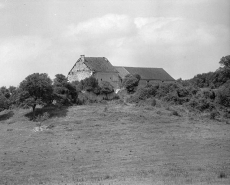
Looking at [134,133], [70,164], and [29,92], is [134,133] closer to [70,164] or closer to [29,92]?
[70,164]

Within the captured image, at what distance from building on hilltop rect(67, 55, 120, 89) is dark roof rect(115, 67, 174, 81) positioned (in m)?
4.41

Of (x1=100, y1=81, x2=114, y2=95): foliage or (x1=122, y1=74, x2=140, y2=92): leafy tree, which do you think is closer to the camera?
(x1=100, y1=81, x2=114, y2=95): foliage

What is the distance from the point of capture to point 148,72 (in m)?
81.9

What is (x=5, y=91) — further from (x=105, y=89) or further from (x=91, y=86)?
(x=105, y=89)

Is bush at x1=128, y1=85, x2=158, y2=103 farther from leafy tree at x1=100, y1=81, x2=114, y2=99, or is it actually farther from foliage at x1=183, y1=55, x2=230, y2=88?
foliage at x1=183, y1=55, x2=230, y2=88

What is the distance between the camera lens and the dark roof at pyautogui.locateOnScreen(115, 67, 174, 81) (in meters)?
77.4

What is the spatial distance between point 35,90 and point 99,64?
25492 mm

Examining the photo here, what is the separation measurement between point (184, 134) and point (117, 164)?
1194 cm

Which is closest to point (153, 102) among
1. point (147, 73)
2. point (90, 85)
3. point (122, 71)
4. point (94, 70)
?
point (90, 85)

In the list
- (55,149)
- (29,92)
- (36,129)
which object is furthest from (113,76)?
(55,149)

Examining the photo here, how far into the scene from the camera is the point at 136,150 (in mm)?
35031

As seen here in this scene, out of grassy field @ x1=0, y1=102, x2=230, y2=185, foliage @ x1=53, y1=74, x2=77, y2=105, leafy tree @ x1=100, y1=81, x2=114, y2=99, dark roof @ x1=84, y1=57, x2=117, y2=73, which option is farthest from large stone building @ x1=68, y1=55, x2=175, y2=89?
grassy field @ x1=0, y1=102, x2=230, y2=185

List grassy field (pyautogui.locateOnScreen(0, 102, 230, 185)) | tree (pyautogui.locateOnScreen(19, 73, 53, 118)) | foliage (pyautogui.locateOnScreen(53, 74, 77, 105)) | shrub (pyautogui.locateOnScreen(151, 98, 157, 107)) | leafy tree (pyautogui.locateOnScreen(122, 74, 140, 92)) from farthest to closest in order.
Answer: leafy tree (pyautogui.locateOnScreen(122, 74, 140, 92)) → shrub (pyautogui.locateOnScreen(151, 98, 157, 107)) → foliage (pyautogui.locateOnScreen(53, 74, 77, 105)) → tree (pyautogui.locateOnScreen(19, 73, 53, 118)) → grassy field (pyautogui.locateOnScreen(0, 102, 230, 185))

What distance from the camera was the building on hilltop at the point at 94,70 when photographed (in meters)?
69.1
